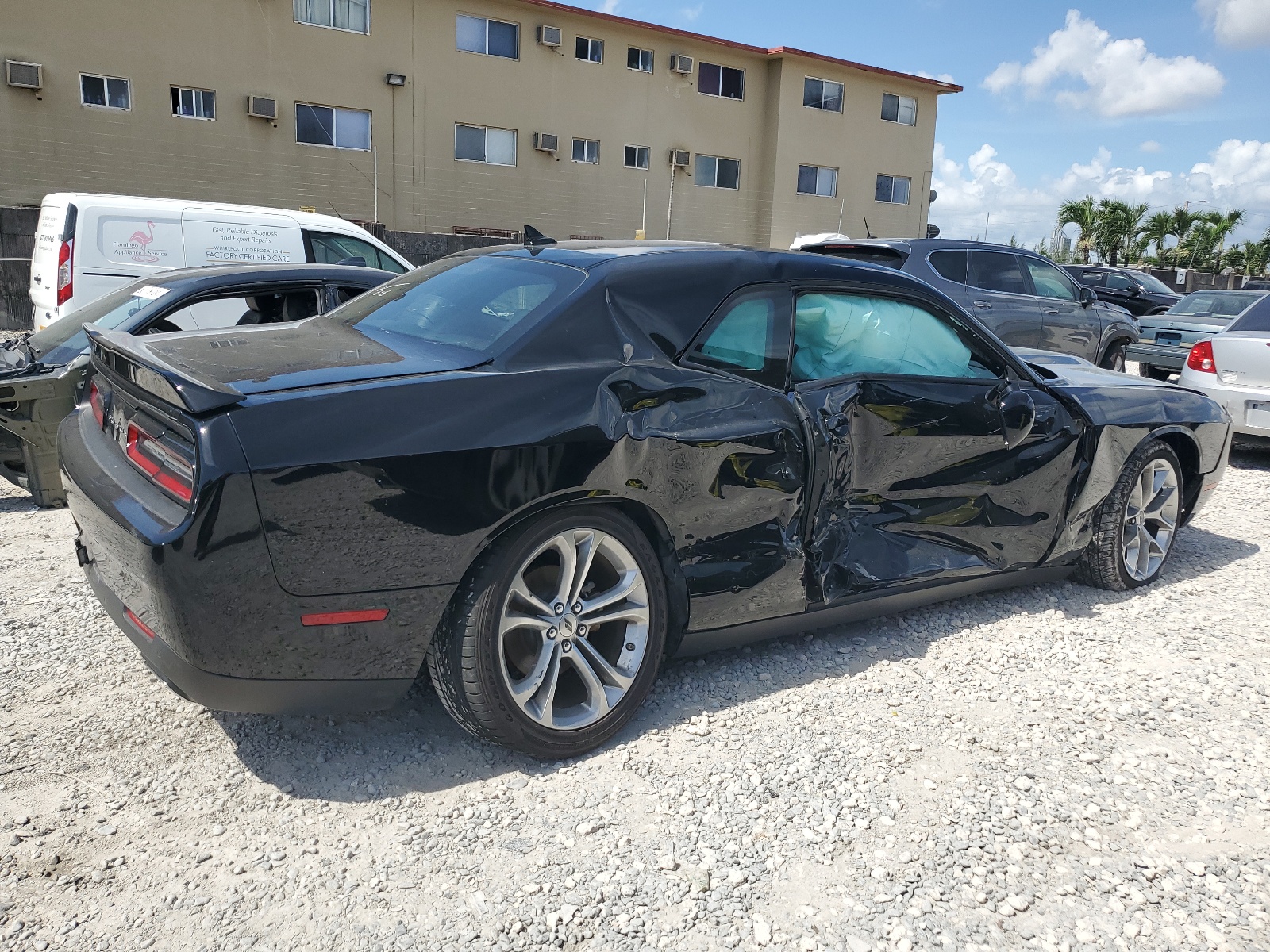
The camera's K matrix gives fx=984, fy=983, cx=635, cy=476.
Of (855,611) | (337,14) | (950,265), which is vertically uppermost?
(337,14)

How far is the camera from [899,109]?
2706cm

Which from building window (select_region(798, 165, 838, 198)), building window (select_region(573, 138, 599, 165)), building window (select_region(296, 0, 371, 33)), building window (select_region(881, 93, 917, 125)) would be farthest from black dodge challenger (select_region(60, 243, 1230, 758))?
building window (select_region(881, 93, 917, 125))

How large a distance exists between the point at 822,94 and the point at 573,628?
25191mm

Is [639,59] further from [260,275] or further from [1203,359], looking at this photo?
[260,275]

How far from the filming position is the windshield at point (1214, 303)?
12773mm

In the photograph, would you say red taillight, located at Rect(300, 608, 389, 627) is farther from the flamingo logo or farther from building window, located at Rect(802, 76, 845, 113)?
Result: building window, located at Rect(802, 76, 845, 113)


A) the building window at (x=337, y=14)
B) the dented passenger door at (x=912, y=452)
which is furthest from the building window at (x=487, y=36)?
the dented passenger door at (x=912, y=452)

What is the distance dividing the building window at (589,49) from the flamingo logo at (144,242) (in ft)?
50.9

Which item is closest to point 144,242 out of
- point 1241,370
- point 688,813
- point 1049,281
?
point 688,813

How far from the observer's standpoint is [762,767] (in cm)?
306

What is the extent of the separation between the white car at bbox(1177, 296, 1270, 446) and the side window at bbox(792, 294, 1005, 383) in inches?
185

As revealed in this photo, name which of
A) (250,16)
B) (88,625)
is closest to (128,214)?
(88,625)

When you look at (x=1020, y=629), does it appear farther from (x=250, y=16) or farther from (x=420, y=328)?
(x=250, y=16)

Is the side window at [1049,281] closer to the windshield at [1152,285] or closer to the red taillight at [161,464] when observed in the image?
the red taillight at [161,464]
